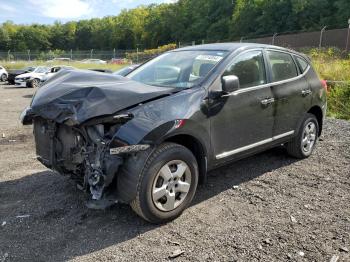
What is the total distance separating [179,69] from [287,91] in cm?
161

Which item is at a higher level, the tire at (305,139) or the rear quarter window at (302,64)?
the rear quarter window at (302,64)

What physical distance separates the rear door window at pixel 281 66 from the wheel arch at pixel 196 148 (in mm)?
1639

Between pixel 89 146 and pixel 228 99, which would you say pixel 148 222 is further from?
pixel 228 99

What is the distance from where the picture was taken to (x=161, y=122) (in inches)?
144

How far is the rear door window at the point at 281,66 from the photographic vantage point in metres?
5.10

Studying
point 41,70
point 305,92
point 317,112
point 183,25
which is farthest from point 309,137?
point 183,25

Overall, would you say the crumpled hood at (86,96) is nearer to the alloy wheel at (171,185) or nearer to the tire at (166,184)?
the tire at (166,184)

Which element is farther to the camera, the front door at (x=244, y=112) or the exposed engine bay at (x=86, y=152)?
the front door at (x=244, y=112)

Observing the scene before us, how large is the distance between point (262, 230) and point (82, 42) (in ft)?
421

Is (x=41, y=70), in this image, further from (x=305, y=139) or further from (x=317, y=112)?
(x=305, y=139)

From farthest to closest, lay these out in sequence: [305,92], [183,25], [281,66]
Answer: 1. [183,25]
2. [305,92]
3. [281,66]

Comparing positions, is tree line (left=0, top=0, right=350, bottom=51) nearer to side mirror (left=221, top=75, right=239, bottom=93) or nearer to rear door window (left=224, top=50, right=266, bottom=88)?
rear door window (left=224, top=50, right=266, bottom=88)

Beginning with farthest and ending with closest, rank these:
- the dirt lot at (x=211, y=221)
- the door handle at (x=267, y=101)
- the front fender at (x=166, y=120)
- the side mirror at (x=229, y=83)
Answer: the door handle at (x=267, y=101), the side mirror at (x=229, y=83), the front fender at (x=166, y=120), the dirt lot at (x=211, y=221)

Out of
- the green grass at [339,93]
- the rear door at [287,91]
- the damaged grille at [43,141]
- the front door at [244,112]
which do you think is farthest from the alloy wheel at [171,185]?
the green grass at [339,93]
